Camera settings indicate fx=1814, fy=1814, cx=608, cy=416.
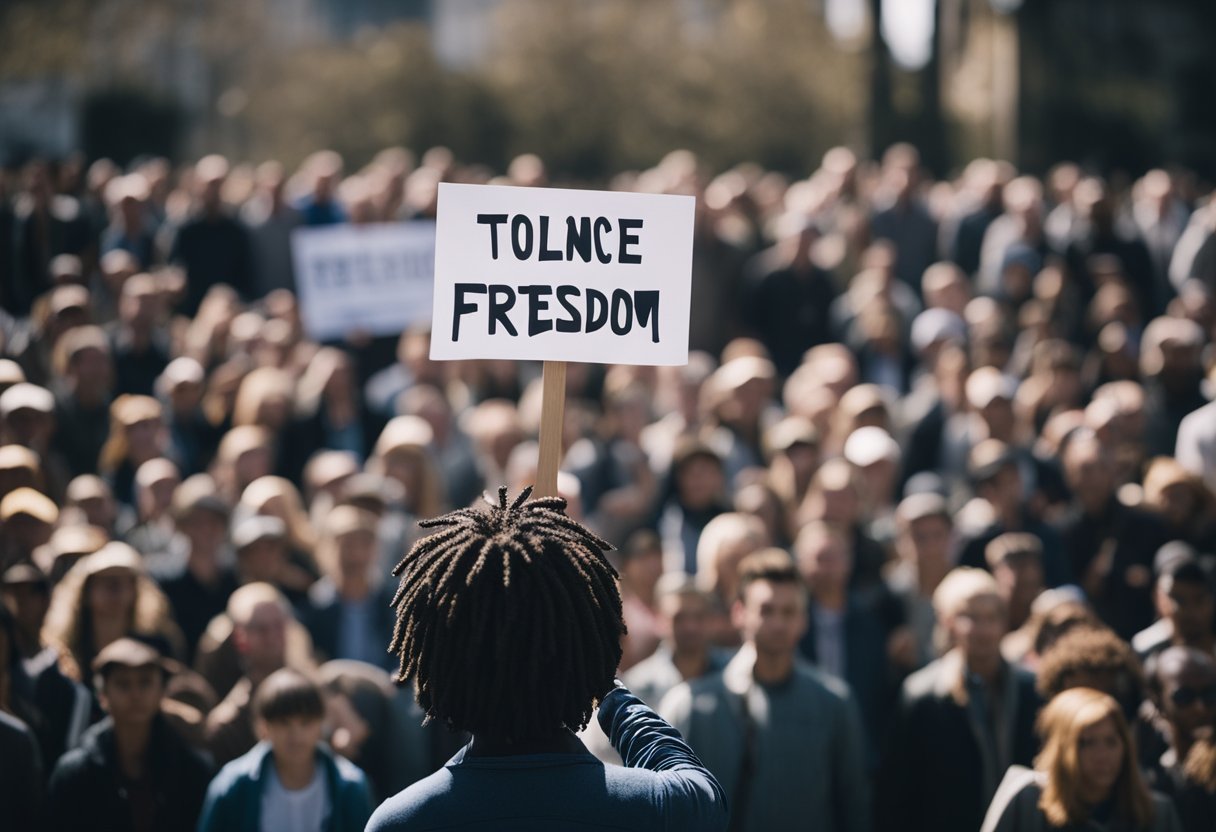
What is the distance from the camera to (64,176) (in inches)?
527

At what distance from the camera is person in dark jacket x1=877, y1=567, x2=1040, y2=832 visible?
6.41 metres

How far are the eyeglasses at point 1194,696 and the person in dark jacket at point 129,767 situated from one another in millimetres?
3333

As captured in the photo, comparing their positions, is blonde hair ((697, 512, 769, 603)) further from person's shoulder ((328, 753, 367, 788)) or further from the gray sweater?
person's shoulder ((328, 753, 367, 788))

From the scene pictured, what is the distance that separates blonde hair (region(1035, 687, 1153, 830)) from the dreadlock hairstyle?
7.85 feet

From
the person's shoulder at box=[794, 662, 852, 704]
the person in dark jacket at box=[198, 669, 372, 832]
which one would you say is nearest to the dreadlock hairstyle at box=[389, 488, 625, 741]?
the person in dark jacket at box=[198, 669, 372, 832]

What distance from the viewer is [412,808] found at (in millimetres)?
3420

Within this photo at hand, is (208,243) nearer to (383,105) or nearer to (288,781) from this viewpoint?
(288,781)

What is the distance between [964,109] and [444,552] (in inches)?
1199

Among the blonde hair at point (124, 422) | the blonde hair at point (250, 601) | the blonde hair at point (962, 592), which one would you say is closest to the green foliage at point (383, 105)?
the blonde hair at point (124, 422)

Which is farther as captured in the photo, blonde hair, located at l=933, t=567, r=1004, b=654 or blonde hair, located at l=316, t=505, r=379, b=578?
blonde hair, located at l=316, t=505, r=379, b=578

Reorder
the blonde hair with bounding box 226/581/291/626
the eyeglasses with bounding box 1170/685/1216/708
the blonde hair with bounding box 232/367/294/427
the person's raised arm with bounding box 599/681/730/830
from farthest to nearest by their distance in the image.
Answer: the blonde hair with bounding box 232/367/294/427 < the blonde hair with bounding box 226/581/291/626 < the eyeglasses with bounding box 1170/685/1216/708 < the person's raised arm with bounding box 599/681/730/830

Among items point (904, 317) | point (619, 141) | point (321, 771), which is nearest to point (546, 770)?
point (321, 771)

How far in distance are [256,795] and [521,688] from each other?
8.45 ft

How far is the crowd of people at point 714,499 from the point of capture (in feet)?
20.2
